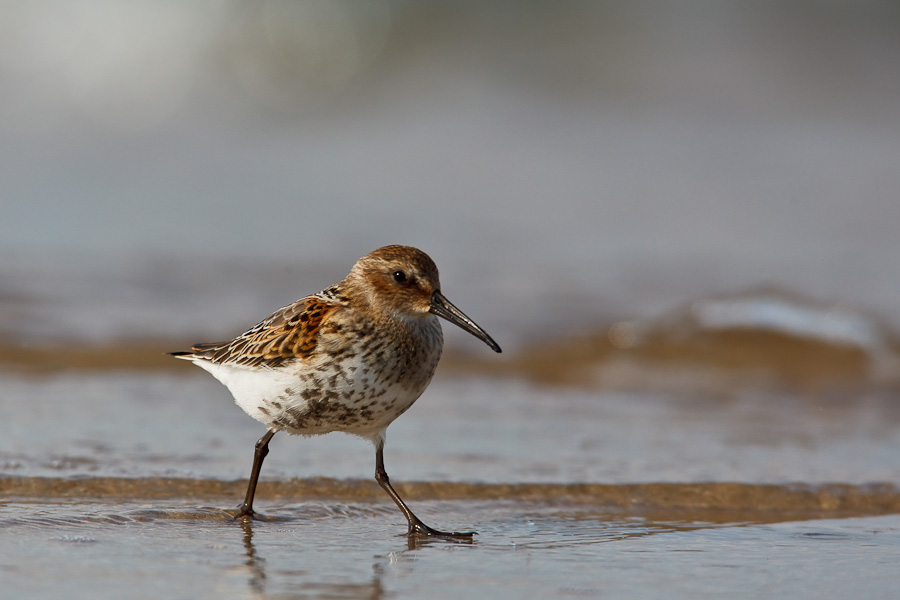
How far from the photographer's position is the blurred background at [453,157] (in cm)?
1088

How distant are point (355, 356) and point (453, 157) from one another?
10422 millimetres

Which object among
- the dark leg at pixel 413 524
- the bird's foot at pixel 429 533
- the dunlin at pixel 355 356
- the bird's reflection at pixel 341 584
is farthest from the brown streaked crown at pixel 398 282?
the bird's reflection at pixel 341 584

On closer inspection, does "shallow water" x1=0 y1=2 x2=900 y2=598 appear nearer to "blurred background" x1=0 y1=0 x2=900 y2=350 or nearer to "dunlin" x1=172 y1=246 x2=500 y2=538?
"blurred background" x1=0 y1=0 x2=900 y2=350

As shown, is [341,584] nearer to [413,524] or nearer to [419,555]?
[419,555]

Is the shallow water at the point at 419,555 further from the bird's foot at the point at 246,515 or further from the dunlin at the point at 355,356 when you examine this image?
the dunlin at the point at 355,356

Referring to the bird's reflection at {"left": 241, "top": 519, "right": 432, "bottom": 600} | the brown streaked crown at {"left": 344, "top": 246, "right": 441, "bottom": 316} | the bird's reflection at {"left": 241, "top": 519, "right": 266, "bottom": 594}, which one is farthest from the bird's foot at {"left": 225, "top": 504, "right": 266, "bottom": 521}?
the brown streaked crown at {"left": 344, "top": 246, "right": 441, "bottom": 316}

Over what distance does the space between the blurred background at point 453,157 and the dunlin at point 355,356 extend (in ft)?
12.6

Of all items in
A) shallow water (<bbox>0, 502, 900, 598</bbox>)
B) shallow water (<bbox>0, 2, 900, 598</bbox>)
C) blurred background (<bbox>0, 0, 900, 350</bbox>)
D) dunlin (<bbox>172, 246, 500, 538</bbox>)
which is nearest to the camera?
shallow water (<bbox>0, 502, 900, 598</bbox>)

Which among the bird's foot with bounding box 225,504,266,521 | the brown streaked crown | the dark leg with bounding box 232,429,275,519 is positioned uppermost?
the brown streaked crown

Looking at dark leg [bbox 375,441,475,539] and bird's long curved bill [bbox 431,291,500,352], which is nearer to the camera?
dark leg [bbox 375,441,475,539]

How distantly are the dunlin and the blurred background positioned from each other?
3847 millimetres

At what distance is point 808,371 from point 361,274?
487cm

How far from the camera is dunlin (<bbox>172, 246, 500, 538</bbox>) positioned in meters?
4.94

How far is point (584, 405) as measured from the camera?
25.8 feet
